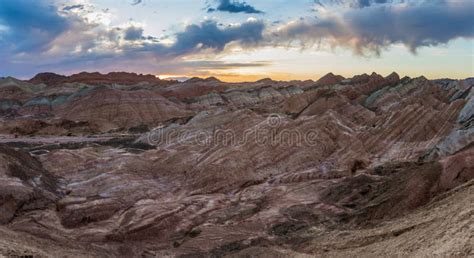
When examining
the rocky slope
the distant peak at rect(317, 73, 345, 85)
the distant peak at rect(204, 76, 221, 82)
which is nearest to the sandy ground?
the rocky slope

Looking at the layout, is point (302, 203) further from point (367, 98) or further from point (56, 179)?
point (367, 98)

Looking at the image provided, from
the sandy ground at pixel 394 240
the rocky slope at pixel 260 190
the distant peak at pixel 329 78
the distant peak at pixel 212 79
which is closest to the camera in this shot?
the sandy ground at pixel 394 240

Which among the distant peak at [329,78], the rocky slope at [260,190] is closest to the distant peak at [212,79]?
the distant peak at [329,78]

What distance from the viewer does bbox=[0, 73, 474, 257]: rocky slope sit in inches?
722

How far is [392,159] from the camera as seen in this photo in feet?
127

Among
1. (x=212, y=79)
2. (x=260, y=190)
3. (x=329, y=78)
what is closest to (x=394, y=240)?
(x=260, y=190)

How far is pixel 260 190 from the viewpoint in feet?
104

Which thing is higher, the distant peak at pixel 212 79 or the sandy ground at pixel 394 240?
the distant peak at pixel 212 79

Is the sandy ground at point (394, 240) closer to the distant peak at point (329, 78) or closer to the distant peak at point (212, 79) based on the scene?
the distant peak at point (329, 78)

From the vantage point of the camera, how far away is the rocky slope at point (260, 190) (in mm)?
18344

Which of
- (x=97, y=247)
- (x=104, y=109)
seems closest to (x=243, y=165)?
(x=97, y=247)

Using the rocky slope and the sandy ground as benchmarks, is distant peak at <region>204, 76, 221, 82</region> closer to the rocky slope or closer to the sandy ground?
the rocky slope

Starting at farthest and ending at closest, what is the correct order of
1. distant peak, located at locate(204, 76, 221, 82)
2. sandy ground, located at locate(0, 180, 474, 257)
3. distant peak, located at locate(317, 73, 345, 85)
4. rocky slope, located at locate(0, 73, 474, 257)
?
distant peak, located at locate(204, 76, 221, 82)
distant peak, located at locate(317, 73, 345, 85)
rocky slope, located at locate(0, 73, 474, 257)
sandy ground, located at locate(0, 180, 474, 257)

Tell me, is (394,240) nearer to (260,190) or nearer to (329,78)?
(260,190)
